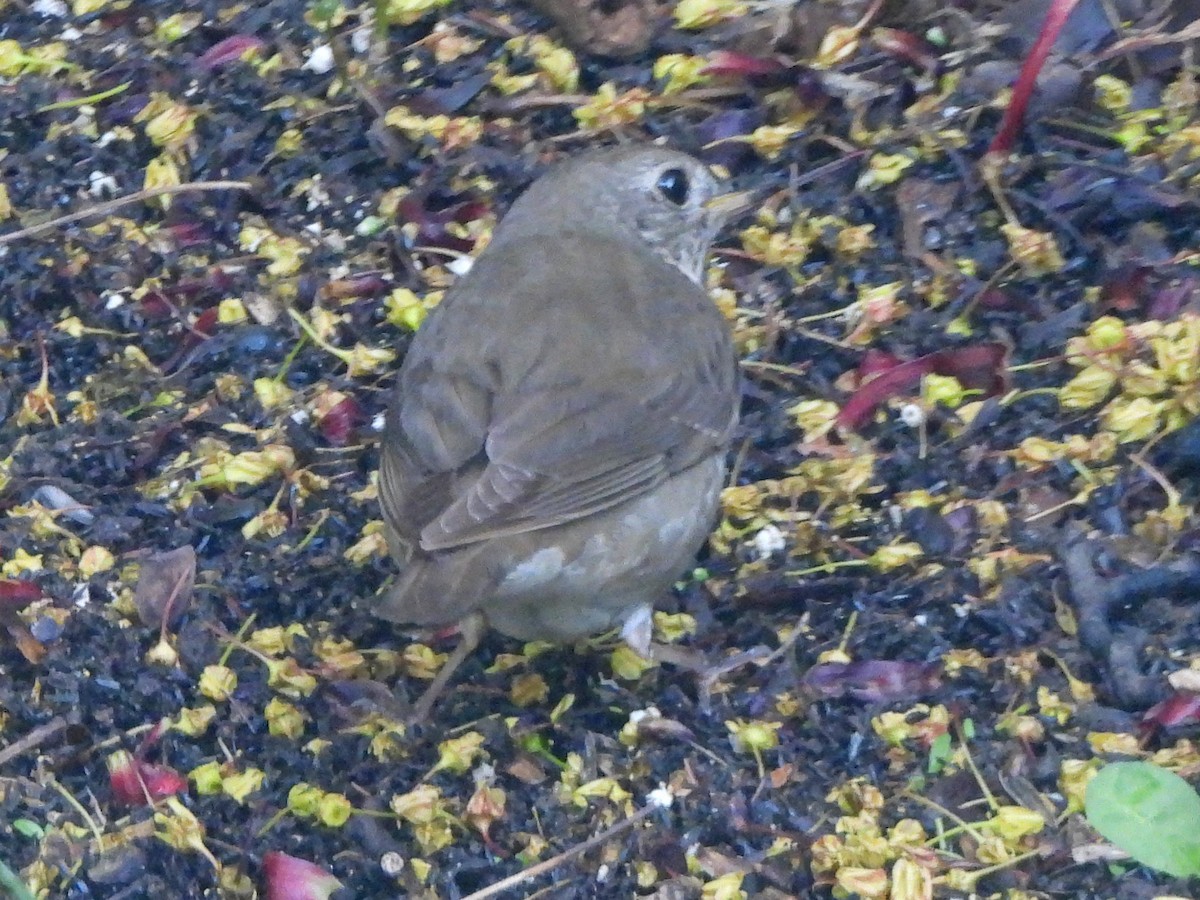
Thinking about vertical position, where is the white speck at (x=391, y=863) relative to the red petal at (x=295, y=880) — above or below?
below

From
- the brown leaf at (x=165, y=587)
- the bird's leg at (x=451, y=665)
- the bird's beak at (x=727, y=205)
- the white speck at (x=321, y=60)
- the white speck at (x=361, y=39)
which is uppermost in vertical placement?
the white speck at (x=361, y=39)

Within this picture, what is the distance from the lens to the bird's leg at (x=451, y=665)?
12.5 feet

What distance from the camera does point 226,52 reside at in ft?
17.7

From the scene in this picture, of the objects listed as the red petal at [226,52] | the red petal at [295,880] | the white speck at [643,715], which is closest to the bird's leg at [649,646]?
the white speck at [643,715]

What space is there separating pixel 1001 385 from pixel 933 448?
25 cm

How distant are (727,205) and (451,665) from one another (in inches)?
58.0

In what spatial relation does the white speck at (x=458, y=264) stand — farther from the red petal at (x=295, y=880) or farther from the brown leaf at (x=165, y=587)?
the red petal at (x=295, y=880)

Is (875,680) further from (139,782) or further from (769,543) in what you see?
(139,782)

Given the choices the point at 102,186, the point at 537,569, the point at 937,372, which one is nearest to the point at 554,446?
the point at 537,569

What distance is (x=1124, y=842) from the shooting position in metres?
3.06

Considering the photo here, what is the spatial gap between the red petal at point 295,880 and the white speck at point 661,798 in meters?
0.65

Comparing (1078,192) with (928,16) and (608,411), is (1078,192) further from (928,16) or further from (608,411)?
(608,411)

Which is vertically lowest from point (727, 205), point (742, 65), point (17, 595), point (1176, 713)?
point (1176, 713)

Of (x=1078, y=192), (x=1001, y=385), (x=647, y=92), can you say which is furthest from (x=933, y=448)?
(x=647, y=92)
